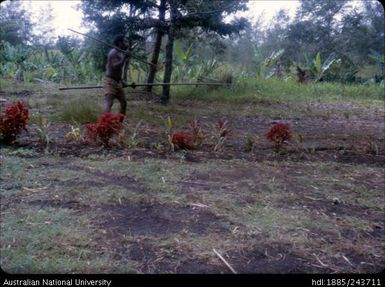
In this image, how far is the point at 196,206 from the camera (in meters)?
3.61

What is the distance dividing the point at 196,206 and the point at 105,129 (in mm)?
2084

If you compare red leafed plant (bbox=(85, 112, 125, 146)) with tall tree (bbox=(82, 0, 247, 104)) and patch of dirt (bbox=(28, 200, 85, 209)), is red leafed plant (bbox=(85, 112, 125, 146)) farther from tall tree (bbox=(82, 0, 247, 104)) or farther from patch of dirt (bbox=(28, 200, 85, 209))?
tall tree (bbox=(82, 0, 247, 104))

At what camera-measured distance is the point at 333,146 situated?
20.3 feet

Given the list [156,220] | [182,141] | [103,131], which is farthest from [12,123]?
[156,220]

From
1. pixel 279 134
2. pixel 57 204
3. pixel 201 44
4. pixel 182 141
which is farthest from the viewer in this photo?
pixel 201 44

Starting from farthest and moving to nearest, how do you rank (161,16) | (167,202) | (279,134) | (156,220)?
(161,16) → (279,134) → (167,202) → (156,220)

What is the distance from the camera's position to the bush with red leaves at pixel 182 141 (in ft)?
17.6

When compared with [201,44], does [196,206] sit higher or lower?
lower

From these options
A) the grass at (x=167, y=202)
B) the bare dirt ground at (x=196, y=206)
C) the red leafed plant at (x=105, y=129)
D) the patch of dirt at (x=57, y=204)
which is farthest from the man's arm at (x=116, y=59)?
the patch of dirt at (x=57, y=204)

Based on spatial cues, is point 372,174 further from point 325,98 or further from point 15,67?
point 15,67

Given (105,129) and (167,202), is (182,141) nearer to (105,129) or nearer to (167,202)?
(105,129)

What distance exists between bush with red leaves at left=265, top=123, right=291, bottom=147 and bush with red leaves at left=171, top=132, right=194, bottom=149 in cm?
96

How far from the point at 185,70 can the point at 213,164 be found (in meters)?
9.61

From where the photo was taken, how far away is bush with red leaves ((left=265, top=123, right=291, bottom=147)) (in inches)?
218
